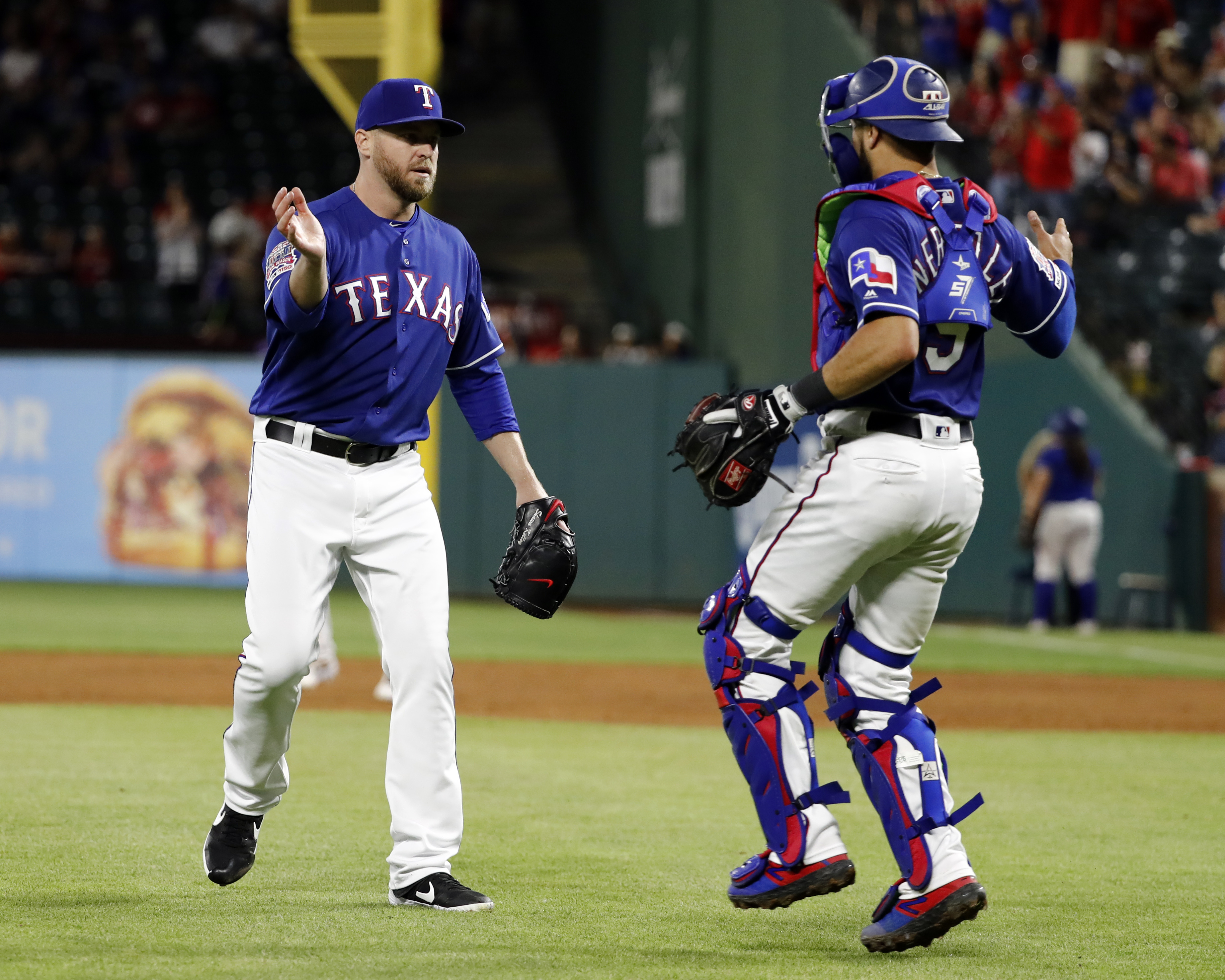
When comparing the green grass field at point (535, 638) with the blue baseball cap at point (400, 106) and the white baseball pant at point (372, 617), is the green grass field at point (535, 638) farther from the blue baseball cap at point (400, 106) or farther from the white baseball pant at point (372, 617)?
the blue baseball cap at point (400, 106)

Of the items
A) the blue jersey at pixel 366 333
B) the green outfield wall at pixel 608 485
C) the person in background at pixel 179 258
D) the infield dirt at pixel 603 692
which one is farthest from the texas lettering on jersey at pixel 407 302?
the person in background at pixel 179 258

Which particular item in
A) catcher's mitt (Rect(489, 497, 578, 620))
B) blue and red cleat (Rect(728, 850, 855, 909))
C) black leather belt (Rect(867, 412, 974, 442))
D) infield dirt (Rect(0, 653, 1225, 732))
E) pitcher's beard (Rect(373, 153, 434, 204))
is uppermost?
pitcher's beard (Rect(373, 153, 434, 204))

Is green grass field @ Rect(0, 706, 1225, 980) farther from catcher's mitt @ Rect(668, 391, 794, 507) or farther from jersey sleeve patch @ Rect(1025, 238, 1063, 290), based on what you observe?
jersey sleeve patch @ Rect(1025, 238, 1063, 290)

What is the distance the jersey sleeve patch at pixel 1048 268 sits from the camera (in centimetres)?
470

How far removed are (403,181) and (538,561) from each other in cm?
118

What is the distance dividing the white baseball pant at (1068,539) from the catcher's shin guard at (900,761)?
11850 millimetres

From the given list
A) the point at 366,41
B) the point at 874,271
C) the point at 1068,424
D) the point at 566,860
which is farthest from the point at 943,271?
the point at 1068,424

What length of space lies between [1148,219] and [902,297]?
15.3m

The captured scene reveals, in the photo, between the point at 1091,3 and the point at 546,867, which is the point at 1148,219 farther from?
the point at 546,867

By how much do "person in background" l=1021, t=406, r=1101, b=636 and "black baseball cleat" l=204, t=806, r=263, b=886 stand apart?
12.0 m

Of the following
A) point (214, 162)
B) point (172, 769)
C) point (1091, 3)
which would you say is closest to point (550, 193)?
point (214, 162)

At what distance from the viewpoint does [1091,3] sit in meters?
19.8

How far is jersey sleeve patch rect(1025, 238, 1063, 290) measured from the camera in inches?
185

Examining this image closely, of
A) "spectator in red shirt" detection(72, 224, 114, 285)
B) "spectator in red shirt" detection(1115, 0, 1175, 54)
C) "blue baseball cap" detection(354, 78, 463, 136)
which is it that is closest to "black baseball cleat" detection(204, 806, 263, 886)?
"blue baseball cap" detection(354, 78, 463, 136)
